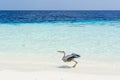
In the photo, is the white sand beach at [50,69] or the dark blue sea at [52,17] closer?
the white sand beach at [50,69]

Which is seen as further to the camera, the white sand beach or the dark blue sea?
the dark blue sea

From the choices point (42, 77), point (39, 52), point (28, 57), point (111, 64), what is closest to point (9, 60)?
point (28, 57)

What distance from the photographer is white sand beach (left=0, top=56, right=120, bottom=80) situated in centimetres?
611

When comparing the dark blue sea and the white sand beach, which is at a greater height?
the dark blue sea

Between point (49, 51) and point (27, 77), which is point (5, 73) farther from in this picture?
point (49, 51)

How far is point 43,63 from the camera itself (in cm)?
844

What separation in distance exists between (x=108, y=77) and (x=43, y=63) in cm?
252

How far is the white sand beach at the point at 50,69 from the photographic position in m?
6.11

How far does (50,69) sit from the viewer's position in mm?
7477

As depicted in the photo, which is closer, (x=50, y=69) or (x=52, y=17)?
(x=50, y=69)

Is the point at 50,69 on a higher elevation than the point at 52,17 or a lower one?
lower

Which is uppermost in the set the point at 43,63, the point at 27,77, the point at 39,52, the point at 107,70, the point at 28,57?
the point at 39,52

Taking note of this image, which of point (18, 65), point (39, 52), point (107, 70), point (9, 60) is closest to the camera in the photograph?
point (107, 70)

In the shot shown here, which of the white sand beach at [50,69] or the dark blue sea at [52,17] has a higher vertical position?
the dark blue sea at [52,17]
